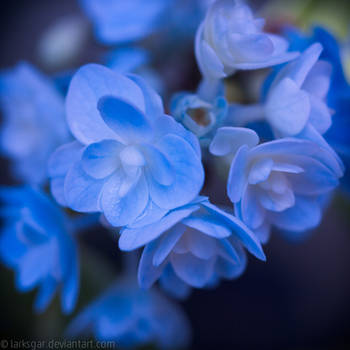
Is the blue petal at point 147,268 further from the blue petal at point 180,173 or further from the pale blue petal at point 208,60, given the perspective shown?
the pale blue petal at point 208,60

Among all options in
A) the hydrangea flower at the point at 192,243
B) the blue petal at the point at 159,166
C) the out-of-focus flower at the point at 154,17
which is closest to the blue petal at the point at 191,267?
the hydrangea flower at the point at 192,243

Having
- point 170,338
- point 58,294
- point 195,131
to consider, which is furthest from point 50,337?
point 195,131

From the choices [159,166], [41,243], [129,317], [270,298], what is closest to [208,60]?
[159,166]

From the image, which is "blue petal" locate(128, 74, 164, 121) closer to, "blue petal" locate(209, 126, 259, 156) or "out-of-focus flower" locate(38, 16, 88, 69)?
"blue petal" locate(209, 126, 259, 156)

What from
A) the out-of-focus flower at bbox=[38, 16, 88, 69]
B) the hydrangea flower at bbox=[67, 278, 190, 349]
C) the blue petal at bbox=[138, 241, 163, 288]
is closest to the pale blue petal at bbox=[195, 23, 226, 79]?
the blue petal at bbox=[138, 241, 163, 288]

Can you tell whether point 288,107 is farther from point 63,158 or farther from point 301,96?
point 63,158

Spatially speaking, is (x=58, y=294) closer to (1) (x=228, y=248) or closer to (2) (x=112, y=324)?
(2) (x=112, y=324)
